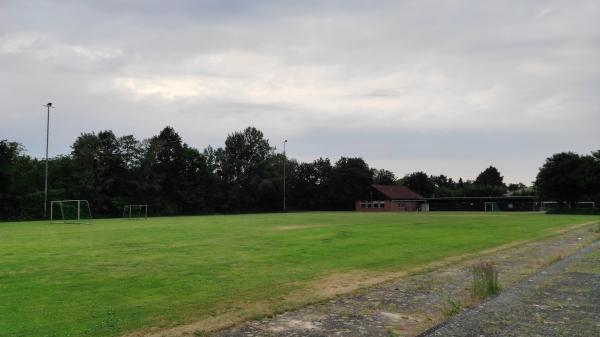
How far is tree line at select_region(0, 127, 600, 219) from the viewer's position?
2623 inches

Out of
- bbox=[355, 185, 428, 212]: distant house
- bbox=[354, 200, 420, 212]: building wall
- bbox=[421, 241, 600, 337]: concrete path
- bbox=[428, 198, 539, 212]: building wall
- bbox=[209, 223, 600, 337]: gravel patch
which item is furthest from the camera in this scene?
bbox=[355, 185, 428, 212]: distant house

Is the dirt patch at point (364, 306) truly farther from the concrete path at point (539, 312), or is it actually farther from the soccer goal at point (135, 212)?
the soccer goal at point (135, 212)

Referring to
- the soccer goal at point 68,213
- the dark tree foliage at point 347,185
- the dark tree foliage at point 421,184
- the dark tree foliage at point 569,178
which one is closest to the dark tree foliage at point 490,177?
the dark tree foliage at point 421,184

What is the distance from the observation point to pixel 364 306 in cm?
898

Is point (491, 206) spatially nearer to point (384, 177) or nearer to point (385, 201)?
point (385, 201)

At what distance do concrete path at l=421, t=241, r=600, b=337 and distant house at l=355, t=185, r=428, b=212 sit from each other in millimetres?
100401

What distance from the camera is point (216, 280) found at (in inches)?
461

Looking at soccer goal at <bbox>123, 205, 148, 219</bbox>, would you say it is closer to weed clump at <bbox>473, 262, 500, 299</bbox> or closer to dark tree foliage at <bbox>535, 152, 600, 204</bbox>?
dark tree foliage at <bbox>535, 152, 600, 204</bbox>

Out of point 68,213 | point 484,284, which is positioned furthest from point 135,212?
point 484,284

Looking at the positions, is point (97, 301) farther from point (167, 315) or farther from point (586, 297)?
point (586, 297)

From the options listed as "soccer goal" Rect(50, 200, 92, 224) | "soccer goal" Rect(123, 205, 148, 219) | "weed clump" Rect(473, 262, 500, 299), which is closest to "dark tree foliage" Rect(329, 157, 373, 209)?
→ "soccer goal" Rect(123, 205, 148, 219)

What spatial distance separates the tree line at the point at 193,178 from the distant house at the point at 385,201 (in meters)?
2.05

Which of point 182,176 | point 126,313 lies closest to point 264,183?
point 182,176

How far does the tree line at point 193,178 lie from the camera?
66625 millimetres
